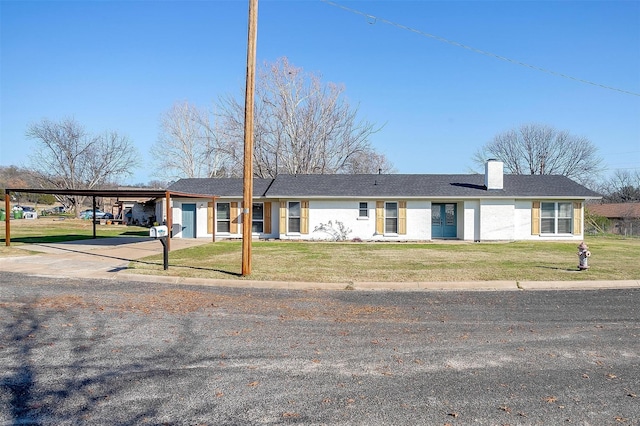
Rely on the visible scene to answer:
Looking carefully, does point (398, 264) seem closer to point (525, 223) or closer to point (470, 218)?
point (470, 218)

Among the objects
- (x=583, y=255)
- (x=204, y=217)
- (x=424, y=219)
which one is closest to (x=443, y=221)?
(x=424, y=219)

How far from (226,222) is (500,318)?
64.8 ft

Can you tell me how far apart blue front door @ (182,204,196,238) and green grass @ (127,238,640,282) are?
609 cm

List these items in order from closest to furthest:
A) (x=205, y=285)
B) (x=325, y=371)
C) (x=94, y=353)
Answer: (x=325, y=371)
(x=94, y=353)
(x=205, y=285)

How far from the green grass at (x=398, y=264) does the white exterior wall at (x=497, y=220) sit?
13.0 feet

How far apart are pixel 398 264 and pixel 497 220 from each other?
11943 millimetres

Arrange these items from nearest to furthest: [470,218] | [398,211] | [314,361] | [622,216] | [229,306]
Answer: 1. [314,361]
2. [229,306]
3. [398,211]
4. [470,218]
5. [622,216]

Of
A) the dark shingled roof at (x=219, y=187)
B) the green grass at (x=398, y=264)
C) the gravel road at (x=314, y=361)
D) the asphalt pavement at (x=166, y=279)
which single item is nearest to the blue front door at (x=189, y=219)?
the dark shingled roof at (x=219, y=187)

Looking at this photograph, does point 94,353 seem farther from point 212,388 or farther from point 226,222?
point 226,222

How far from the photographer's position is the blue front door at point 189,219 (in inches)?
989

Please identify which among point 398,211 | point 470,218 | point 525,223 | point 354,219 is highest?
point 398,211

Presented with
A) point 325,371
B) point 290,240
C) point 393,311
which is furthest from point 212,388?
point 290,240

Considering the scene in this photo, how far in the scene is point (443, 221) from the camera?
2545cm

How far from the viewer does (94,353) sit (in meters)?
5.18
